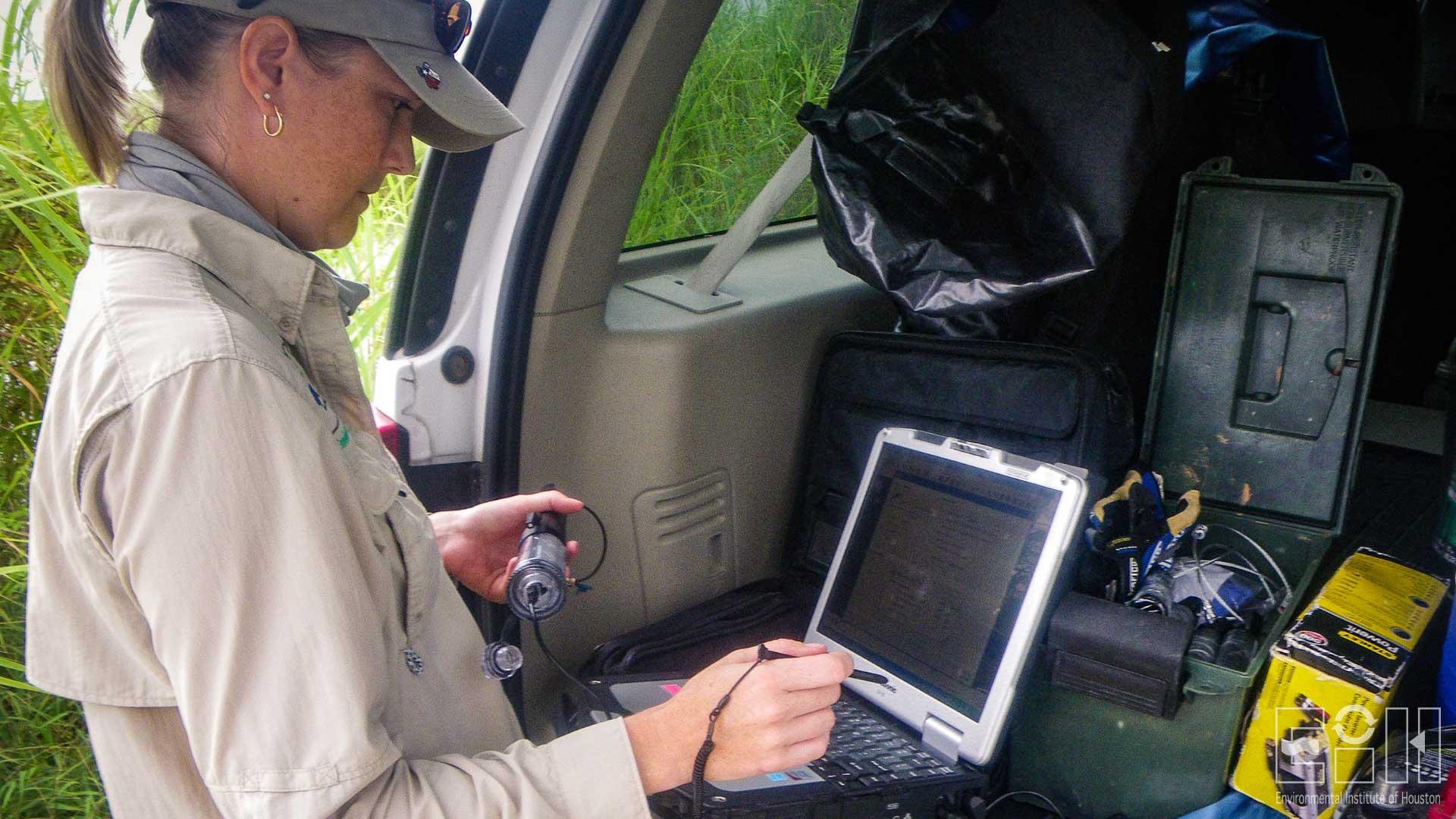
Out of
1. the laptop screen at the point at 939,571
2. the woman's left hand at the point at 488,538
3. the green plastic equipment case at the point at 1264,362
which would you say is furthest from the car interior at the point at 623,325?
the laptop screen at the point at 939,571

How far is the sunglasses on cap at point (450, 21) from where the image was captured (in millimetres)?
1227

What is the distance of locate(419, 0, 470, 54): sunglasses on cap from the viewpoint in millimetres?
1227

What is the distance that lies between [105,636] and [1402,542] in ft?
8.81

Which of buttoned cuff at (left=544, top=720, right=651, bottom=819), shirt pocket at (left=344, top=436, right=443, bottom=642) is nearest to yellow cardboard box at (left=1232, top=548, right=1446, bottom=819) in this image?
buttoned cuff at (left=544, top=720, right=651, bottom=819)

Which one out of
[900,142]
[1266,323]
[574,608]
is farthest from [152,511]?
[1266,323]

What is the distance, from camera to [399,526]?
113 centimetres

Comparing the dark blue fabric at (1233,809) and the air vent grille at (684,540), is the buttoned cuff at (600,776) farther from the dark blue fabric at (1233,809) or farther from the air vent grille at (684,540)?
the dark blue fabric at (1233,809)

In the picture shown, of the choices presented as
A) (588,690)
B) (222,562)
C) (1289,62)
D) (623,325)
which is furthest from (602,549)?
(1289,62)

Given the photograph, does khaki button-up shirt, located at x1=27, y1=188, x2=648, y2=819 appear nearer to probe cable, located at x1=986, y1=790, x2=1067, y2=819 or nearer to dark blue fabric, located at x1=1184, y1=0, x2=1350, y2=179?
probe cable, located at x1=986, y1=790, x2=1067, y2=819

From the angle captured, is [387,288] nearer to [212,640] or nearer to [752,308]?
[752,308]

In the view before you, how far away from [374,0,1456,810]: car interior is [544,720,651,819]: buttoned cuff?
864 millimetres

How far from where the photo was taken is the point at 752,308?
2221mm

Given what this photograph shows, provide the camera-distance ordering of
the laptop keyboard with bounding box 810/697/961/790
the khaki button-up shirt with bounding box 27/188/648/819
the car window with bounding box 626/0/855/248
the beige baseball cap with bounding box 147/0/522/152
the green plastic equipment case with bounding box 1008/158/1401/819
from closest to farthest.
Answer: the khaki button-up shirt with bounding box 27/188/648/819 → the beige baseball cap with bounding box 147/0/522/152 → the laptop keyboard with bounding box 810/697/961/790 → the green plastic equipment case with bounding box 1008/158/1401/819 → the car window with bounding box 626/0/855/248

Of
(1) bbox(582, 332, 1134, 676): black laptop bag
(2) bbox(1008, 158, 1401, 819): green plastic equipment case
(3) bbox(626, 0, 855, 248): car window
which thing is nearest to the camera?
(1) bbox(582, 332, 1134, 676): black laptop bag
